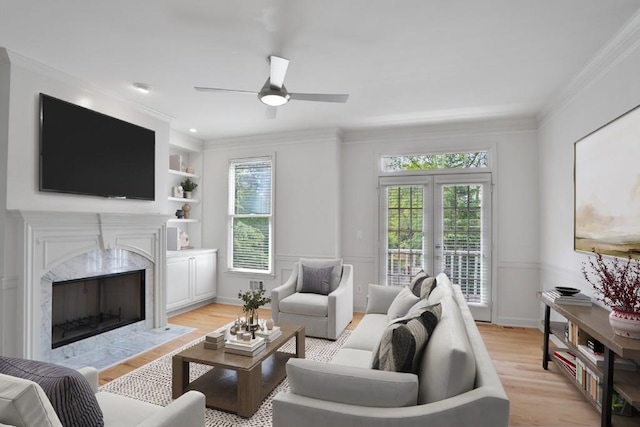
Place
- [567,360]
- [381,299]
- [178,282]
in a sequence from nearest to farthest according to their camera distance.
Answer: [567,360] → [381,299] → [178,282]

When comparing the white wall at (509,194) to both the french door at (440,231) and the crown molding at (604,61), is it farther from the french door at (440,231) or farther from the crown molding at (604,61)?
the crown molding at (604,61)

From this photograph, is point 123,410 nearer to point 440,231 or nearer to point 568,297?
point 568,297

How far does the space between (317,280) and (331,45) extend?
2.76 m

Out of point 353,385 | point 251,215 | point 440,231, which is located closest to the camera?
point 353,385

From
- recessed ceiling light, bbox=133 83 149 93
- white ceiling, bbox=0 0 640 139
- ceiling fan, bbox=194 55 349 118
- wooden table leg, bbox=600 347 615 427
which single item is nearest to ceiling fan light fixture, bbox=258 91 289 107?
ceiling fan, bbox=194 55 349 118

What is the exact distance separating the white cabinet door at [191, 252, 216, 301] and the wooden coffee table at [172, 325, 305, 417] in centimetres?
257

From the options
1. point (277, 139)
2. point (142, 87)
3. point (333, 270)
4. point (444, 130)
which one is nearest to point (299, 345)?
point (333, 270)

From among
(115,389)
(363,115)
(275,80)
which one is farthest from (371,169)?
(115,389)

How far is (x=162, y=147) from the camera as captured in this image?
4.58 metres

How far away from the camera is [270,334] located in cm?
287

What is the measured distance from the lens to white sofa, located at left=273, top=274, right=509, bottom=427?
129cm

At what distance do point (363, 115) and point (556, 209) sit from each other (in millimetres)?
2561

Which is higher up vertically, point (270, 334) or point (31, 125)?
point (31, 125)

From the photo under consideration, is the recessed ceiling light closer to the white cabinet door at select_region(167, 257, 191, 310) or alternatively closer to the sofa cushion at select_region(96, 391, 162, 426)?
the white cabinet door at select_region(167, 257, 191, 310)
